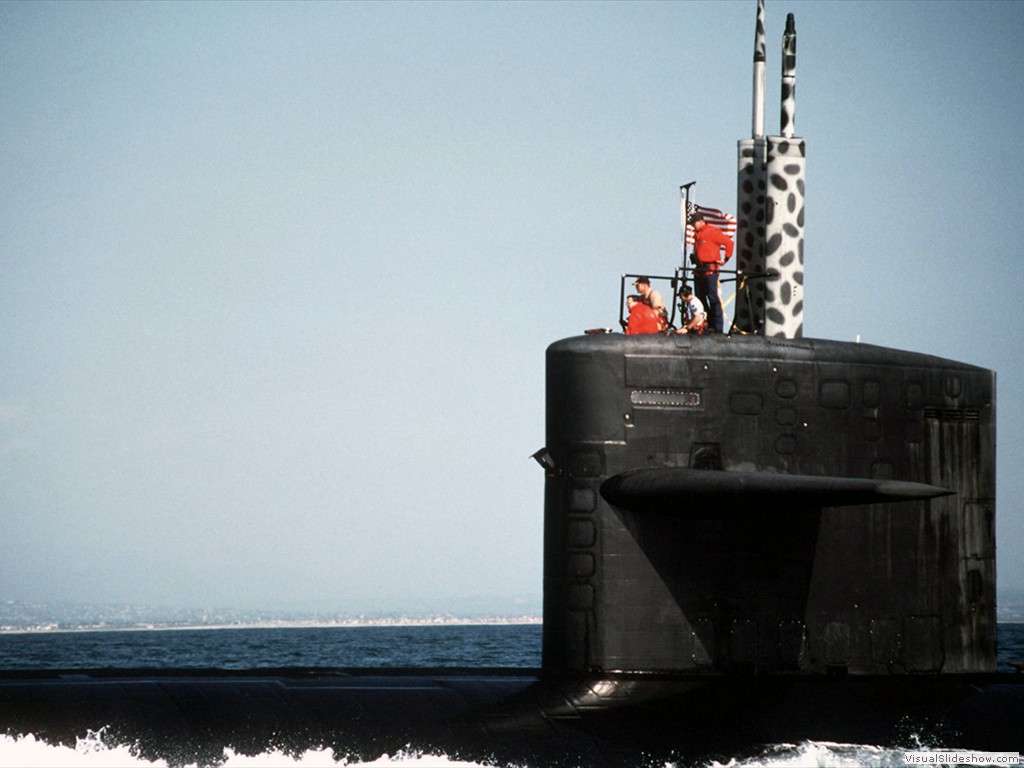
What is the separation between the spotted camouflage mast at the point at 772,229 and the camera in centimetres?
1566

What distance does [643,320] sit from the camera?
1452 cm

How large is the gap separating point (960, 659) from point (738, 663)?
2.28 meters

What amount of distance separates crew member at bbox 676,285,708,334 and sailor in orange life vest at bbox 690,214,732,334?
9cm

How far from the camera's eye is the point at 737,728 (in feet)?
43.8

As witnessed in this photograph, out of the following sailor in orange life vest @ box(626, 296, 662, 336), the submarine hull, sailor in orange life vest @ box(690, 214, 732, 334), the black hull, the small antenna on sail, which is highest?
the small antenna on sail

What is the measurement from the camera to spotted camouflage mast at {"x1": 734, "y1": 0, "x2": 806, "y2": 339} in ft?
51.4

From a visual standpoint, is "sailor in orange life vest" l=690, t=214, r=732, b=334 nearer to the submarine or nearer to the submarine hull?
the submarine

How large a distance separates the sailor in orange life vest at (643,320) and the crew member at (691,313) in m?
0.28

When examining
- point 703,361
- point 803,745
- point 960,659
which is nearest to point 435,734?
point 803,745

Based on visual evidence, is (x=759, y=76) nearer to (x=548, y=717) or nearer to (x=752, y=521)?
(x=752, y=521)

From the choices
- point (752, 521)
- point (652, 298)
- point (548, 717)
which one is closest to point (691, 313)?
point (652, 298)

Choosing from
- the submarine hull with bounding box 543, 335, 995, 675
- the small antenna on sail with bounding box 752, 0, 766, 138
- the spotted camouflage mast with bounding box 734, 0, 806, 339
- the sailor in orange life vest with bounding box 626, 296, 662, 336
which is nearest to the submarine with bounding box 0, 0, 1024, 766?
the submarine hull with bounding box 543, 335, 995, 675

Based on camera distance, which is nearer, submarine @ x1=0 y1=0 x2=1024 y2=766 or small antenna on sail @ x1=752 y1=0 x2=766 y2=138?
submarine @ x1=0 y1=0 x2=1024 y2=766

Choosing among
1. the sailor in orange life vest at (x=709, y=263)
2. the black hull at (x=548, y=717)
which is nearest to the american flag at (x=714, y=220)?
the sailor in orange life vest at (x=709, y=263)
